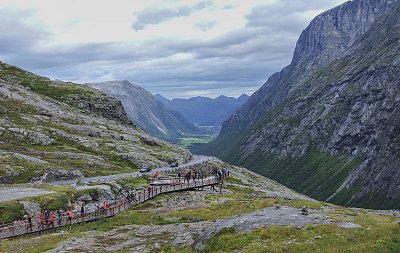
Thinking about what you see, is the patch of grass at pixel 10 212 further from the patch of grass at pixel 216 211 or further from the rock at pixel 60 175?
the rock at pixel 60 175

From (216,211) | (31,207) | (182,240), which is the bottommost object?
(216,211)

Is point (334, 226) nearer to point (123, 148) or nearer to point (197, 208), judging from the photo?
point (197, 208)

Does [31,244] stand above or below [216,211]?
above

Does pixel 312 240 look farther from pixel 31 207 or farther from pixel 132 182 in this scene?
pixel 132 182

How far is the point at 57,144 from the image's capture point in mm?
125312

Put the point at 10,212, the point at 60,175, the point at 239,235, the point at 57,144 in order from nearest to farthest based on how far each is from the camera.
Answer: the point at 239,235
the point at 10,212
the point at 60,175
the point at 57,144

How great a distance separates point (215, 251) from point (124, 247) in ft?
30.8

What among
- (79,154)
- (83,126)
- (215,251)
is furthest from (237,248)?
(83,126)

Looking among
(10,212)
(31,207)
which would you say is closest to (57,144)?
(31,207)

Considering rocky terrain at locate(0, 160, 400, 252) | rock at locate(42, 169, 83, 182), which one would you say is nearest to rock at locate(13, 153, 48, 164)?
rock at locate(42, 169, 83, 182)

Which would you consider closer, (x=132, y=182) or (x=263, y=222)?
(x=263, y=222)

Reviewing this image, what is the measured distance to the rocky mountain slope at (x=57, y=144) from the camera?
93312mm

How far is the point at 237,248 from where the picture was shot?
29875mm

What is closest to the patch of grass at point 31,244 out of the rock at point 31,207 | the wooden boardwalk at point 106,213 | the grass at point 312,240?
the wooden boardwalk at point 106,213
